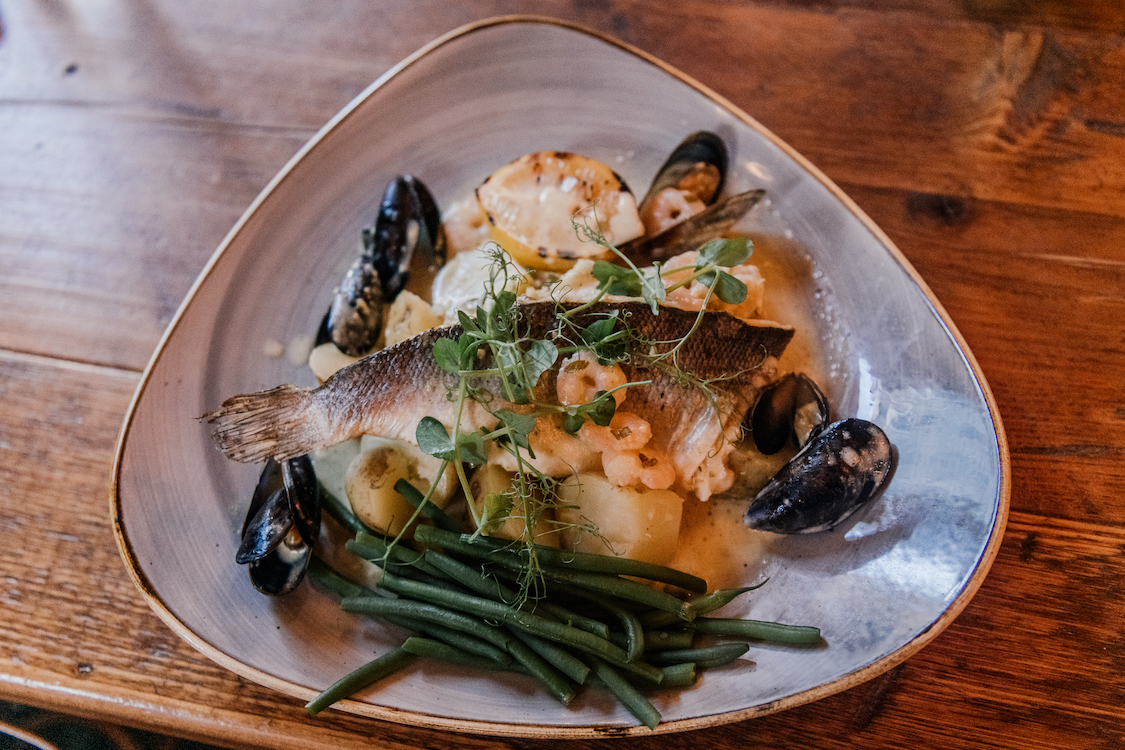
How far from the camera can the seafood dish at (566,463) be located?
1729 millimetres

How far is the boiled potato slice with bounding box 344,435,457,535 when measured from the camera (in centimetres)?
198

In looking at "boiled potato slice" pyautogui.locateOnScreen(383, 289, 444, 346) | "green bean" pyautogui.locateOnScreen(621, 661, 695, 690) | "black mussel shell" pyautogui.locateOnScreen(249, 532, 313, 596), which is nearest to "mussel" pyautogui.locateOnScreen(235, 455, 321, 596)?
"black mussel shell" pyautogui.locateOnScreen(249, 532, 313, 596)

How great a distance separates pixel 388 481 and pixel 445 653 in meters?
0.52

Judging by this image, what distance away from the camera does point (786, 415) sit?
1930 millimetres

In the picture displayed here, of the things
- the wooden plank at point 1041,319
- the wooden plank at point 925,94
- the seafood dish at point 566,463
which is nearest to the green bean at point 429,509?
the seafood dish at point 566,463

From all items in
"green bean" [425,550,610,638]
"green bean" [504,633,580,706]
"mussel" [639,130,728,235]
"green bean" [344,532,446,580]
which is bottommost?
"green bean" [344,532,446,580]

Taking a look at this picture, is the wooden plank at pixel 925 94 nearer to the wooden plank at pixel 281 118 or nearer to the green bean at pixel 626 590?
the wooden plank at pixel 281 118

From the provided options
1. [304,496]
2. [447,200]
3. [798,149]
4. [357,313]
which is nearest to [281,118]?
[447,200]

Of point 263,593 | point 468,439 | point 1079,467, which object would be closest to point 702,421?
point 468,439

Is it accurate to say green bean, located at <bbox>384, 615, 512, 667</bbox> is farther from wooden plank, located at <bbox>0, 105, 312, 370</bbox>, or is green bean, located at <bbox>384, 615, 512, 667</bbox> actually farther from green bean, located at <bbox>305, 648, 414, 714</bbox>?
wooden plank, located at <bbox>0, 105, 312, 370</bbox>

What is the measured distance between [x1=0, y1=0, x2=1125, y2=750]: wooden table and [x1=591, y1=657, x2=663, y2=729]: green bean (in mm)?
201

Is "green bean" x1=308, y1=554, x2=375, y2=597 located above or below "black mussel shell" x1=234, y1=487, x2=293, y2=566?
below

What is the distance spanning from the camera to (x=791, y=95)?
8.87 ft

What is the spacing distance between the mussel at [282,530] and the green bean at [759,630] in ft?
3.57
